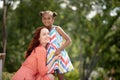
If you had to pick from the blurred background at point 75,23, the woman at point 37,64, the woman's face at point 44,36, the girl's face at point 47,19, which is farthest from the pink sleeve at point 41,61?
the blurred background at point 75,23

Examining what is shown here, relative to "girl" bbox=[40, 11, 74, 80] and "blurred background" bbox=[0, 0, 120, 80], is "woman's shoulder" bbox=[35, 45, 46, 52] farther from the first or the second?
"blurred background" bbox=[0, 0, 120, 80]

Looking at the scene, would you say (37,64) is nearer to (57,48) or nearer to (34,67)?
(34,67)

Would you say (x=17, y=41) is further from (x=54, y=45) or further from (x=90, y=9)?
(x=54, y=45)

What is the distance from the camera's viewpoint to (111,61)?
2680 cm

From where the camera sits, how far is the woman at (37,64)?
4.75m

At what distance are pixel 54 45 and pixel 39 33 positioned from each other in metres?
0.26

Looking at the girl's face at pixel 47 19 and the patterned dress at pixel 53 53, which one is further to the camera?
the girl's face at pixel 47 19

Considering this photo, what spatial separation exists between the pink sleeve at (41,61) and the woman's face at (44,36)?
14 cm

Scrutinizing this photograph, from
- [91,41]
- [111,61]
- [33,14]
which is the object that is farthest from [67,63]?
[111,61]

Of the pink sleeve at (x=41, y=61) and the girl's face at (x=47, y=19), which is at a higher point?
the girl's face at (x=47, y=19)

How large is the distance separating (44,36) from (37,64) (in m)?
0.38

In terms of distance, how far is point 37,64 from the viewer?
4.83 meters

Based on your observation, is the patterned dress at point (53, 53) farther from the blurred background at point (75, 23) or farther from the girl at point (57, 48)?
the blurred background at point (75, 23)

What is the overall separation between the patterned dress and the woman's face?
8 centimetres
